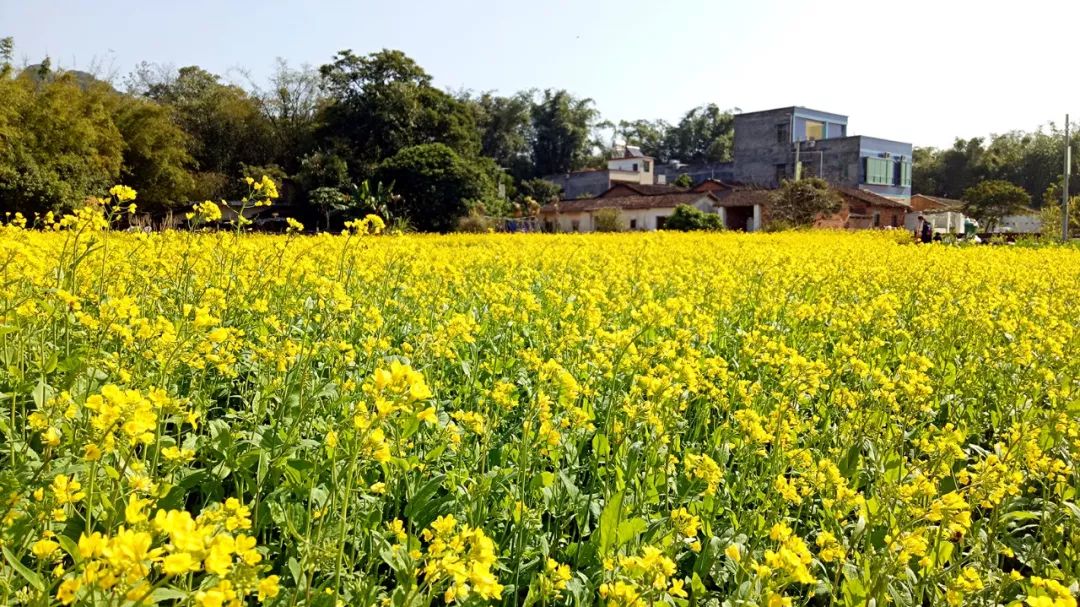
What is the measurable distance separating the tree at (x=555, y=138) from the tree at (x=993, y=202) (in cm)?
2697

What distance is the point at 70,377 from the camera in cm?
216

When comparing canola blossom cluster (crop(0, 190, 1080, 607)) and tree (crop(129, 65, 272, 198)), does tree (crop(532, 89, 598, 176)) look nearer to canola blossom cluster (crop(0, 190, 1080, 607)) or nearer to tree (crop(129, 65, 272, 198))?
tree (crop(129, 65, 272, 198))

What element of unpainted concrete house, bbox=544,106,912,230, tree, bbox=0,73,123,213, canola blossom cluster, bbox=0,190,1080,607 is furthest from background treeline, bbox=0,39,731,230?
canola blossom cluster, bbox=0,190,1080,607

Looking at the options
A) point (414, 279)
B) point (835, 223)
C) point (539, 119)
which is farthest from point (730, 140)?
point (414, 279)

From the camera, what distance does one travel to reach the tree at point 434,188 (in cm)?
2831

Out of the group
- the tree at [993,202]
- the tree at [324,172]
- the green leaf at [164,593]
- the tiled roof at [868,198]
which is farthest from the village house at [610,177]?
the green leaf at [164,593]

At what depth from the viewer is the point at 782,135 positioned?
43250 mm

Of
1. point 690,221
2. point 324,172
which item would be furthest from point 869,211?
point 324,172

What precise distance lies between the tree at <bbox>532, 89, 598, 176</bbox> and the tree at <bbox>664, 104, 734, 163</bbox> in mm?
13640

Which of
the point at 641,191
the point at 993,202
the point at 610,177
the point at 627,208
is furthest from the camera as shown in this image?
the point at 610,177

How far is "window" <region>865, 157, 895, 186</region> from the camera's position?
4094cm

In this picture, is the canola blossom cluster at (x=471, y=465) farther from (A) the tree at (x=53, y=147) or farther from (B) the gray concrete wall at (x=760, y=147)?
(B) the gray concrete wall at (x=760, y=147)

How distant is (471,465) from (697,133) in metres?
67.3

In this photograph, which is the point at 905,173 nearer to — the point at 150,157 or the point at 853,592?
the point at 150,157
